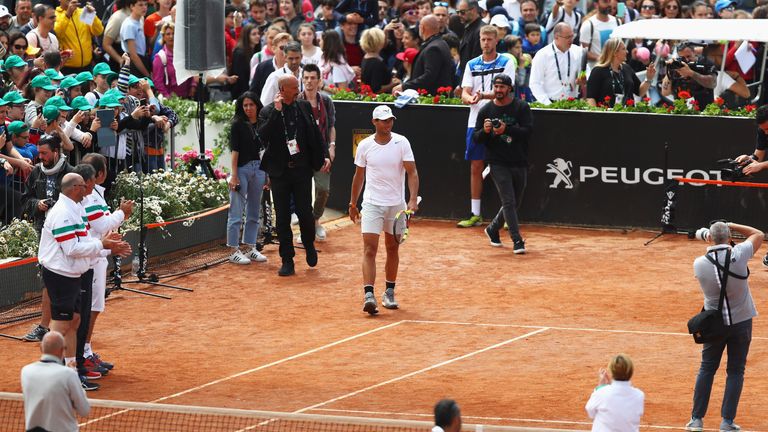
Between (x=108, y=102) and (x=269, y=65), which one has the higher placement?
(x=269, y=65)

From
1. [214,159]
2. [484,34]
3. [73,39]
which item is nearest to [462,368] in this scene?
[484,34]

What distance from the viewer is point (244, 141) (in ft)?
56.1

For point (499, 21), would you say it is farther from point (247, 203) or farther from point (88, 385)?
point (88, 385)

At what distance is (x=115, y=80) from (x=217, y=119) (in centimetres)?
272

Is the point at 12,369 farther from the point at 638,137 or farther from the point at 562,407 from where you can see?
the point at 638,137

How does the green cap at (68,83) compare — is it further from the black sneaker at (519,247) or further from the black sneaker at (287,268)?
the black sneaker at (519,247)

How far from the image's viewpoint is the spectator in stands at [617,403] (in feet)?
29.5

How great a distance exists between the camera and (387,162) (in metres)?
14.8

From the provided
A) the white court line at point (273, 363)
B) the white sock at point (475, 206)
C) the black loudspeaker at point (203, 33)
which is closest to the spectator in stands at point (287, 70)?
the black loudspeaker at point (203, 33)

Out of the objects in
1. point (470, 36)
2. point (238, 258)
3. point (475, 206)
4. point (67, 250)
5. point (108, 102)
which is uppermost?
point (470, 36)

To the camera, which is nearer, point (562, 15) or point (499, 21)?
point (499, 21)

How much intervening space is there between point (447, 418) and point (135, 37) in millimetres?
16272

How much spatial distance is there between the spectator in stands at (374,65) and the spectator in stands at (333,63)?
0.31 meters

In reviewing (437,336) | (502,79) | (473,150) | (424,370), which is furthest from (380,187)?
(473,150)
